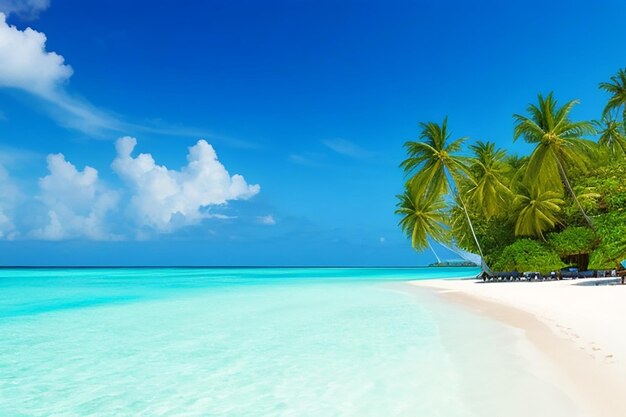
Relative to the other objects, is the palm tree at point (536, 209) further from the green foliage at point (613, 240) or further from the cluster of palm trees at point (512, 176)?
the green foliage at point (613, 240)

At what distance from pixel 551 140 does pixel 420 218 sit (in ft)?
33.5

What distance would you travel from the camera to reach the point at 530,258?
72.9ft

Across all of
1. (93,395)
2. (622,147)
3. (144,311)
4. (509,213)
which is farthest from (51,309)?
(622,147)

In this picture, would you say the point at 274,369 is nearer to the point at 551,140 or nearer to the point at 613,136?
the point at 551,140

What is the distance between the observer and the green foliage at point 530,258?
71.8 ft

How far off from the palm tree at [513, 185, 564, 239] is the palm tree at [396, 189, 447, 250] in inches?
246

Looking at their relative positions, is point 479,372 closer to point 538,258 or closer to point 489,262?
point 538,258

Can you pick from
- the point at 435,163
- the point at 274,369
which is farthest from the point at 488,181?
the point at 274,369

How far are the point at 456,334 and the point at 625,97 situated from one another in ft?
65.7

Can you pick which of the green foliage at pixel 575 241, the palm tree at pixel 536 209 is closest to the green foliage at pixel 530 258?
the green foliage at pixel 575 241

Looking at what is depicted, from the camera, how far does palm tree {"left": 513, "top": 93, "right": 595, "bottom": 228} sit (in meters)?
21.1

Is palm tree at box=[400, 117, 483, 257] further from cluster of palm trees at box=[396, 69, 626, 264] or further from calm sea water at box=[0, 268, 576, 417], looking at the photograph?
calm sea water at box=[0, 268, 576, 417]

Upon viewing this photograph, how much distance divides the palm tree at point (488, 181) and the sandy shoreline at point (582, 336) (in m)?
11.3

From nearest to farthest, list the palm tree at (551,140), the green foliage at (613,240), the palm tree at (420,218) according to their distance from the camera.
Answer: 1. the green foliage at (613,240)
2. the palm tree at (551,140)
3. the palm tree at (420,218)
